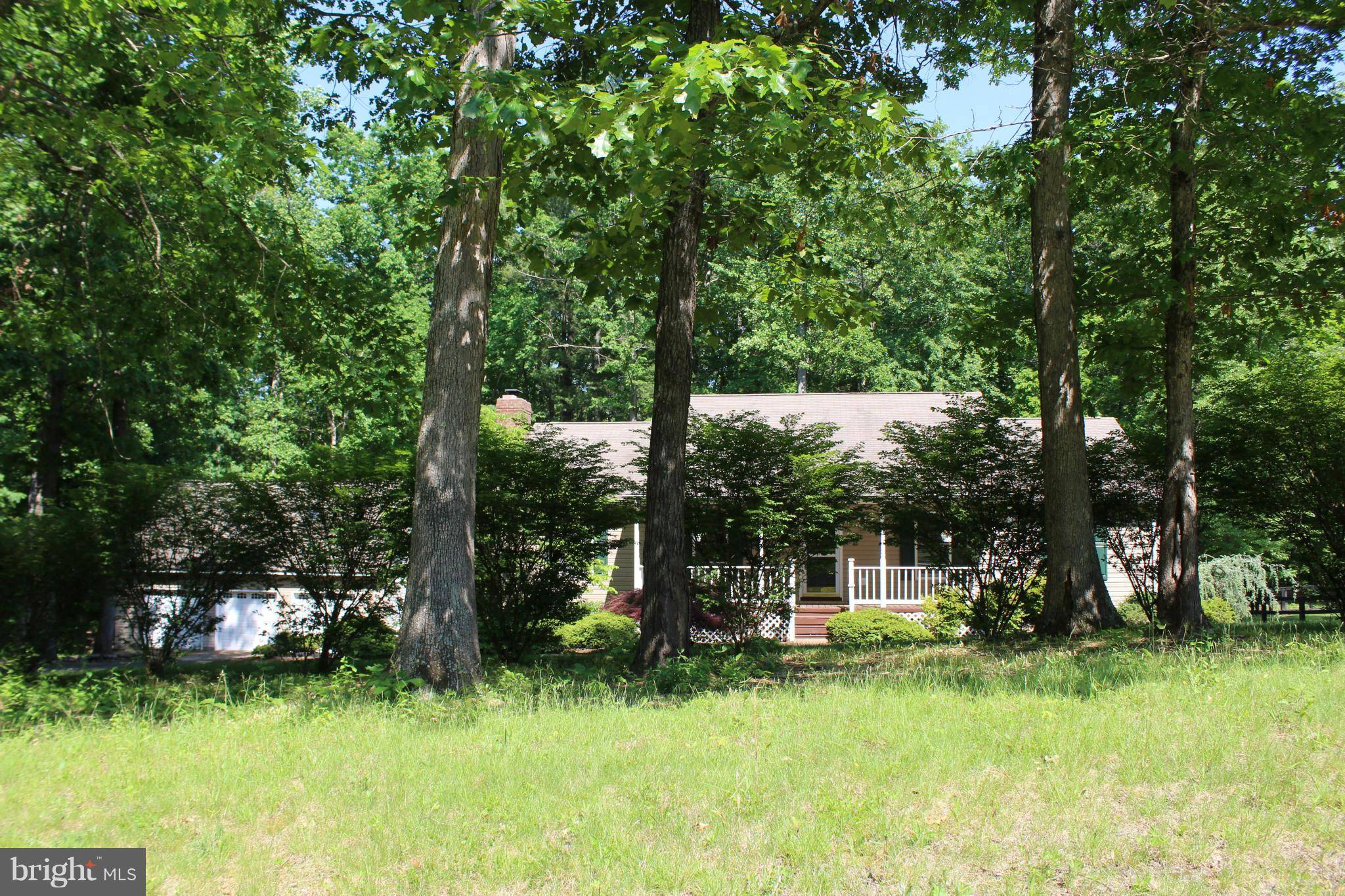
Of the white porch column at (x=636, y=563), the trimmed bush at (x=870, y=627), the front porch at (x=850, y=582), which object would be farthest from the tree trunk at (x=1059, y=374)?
the white porch column at (x=636, y=563)

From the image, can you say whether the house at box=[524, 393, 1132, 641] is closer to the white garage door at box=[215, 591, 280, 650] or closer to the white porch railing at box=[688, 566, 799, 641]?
the white porch railing at box=[688, 566, 799, 641]

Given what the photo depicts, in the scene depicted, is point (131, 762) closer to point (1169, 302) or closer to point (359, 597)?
point (359, 597)

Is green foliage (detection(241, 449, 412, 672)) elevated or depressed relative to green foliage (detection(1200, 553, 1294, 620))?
elevated

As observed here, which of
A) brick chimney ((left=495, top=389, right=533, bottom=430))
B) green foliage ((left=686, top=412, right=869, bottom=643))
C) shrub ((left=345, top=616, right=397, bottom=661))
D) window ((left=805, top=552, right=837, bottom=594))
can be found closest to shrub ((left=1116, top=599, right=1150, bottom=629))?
window ((left=805, top=552, right=837, bottom=594))

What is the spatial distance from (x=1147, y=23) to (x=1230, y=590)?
11.1 metres

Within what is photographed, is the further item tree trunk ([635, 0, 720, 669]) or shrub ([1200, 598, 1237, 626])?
shrub ([1200, 598, 1237, 626])

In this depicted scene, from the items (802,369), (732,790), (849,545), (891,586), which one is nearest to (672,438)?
(732,790)

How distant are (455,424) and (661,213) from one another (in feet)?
12.1

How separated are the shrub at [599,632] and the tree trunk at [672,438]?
6.69 m

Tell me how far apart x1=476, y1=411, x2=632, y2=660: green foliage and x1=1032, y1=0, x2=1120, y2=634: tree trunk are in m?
5.76

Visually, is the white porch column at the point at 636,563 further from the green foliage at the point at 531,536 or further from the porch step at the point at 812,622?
the green foliage at the point at 531,536

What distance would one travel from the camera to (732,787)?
17.2 feet

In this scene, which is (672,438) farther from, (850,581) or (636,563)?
(636,563)

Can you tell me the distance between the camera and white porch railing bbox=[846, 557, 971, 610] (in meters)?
21.2
